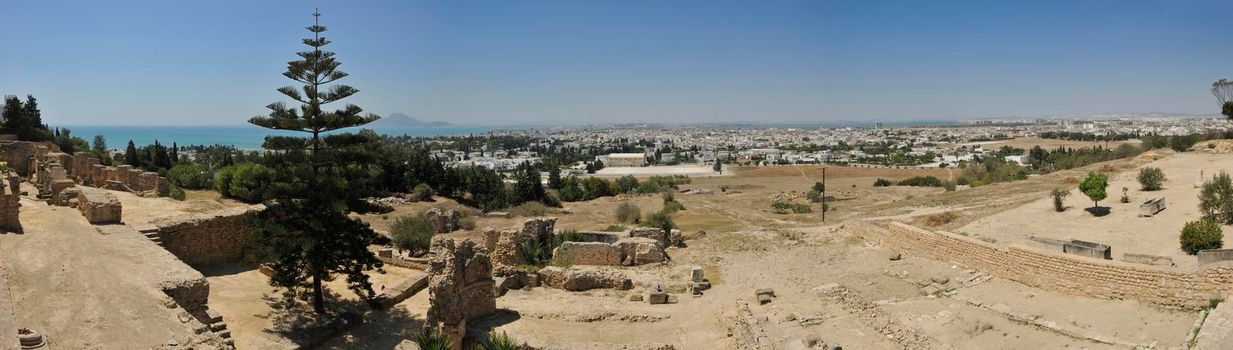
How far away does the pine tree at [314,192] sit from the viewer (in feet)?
40.6

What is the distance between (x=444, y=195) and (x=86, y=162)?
2433 centimetres

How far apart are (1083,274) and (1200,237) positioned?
3.17 metres

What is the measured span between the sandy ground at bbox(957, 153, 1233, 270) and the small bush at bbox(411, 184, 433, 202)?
1254 inches

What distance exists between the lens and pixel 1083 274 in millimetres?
12922

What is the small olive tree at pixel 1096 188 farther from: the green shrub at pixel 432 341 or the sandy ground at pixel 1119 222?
the green shrub at pixel 432 341

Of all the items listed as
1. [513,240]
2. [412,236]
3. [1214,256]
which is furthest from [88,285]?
[1214,256]

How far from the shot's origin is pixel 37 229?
41.4 feet

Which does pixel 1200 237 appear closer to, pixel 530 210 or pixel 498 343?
pixel 498 343

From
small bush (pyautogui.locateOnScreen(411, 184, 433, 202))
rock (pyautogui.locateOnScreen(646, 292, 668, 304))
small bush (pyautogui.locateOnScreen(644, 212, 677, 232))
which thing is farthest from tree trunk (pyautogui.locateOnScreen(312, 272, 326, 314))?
small bush (pyautogui.locateOnScreen(411, 184, 433, 202))

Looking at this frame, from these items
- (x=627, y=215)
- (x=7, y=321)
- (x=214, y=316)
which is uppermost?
(x=7, y=321)

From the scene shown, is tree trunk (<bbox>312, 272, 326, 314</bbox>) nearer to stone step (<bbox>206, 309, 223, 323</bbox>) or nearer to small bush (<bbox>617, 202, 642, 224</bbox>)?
stone step (<bbox>206, 309, 223, 323</bbox>)

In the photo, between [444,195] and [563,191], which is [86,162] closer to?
[444,195]

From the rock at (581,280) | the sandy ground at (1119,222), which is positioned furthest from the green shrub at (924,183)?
the rock at (581,280)

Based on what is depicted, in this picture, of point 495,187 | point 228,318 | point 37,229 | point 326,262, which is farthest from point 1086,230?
point 495,187
